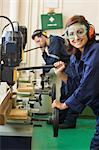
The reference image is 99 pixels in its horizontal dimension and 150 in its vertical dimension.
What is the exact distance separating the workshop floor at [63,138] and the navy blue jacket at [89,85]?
143 cm

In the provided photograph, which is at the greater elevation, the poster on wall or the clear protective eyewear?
the poster on wall

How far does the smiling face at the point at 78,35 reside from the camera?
2.34 m

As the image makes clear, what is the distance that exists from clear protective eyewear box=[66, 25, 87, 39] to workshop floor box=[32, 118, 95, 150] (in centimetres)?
162

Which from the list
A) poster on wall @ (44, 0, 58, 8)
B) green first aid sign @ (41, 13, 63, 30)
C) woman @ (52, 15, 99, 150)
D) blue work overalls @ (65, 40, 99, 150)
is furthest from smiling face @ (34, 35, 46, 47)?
blue work overalls @ (65, 40, 99, 150)

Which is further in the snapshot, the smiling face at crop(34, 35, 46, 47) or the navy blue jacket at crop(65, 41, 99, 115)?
the smiling face at crop(34, 35, 46, 47)

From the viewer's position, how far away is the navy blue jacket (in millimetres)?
2168

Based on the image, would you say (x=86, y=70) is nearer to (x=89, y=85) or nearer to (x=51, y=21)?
(x=89, y=85)

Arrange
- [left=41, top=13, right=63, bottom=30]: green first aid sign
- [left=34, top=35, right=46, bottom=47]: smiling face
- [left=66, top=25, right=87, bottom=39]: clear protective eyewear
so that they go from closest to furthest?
[left=66, top=25, right=87, bottom=39]: clear protective eyewear, [left=34, top=35, right=46, bottom=47]: smiling face, [left=41, top=13, right=63, bottom=30]: green first aid sign

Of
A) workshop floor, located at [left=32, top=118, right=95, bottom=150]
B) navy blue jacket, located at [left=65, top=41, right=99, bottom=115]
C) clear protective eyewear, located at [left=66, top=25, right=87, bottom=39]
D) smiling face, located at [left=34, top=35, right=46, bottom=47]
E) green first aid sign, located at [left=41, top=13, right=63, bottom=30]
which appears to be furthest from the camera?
green first aid sign, located at [left=41, top=13, right=63, bottom=30]

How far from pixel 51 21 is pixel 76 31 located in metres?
3.13

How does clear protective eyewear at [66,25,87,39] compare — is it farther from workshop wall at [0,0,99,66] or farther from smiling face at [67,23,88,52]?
workshop wall at [0,0,99,66]

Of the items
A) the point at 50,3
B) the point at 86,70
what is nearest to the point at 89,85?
the point at 86,70

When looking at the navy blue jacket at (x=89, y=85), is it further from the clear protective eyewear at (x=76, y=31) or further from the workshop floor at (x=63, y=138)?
the workshop floor at (x=63, y=138)

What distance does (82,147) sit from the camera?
3.61 meters
